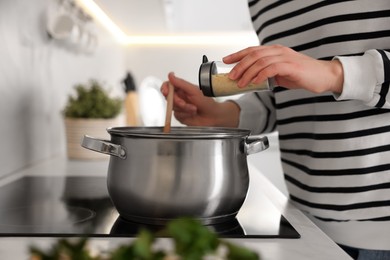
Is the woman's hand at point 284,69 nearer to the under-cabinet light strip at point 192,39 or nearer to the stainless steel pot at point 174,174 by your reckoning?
the stainless steel pot at point 174,174

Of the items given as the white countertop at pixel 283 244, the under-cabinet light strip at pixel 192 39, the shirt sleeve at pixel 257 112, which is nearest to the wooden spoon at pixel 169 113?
the white countertop at pixel 283 244

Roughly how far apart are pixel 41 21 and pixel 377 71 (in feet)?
2.84

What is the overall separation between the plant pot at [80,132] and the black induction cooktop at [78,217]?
1.38ft

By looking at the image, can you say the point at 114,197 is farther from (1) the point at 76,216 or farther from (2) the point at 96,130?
(2) the point at 96,130

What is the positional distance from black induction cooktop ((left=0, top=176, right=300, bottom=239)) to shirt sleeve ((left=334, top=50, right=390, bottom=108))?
0.20 metres

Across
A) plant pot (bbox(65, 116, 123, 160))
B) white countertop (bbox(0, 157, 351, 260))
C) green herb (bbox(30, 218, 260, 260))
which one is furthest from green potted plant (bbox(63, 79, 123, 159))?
green herb (bbox(30, 218, 260, 260))

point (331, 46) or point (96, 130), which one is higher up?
point (331, 46)

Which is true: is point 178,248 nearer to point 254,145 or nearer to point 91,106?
point 254,145

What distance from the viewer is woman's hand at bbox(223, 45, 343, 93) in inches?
24.7

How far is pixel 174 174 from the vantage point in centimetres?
59

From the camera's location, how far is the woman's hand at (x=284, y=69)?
628 millimetres

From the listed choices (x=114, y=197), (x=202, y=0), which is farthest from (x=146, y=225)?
(x=202, y=0)

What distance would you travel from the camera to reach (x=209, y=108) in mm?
1030

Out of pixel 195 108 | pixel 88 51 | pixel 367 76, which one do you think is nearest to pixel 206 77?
pixel 367 76
